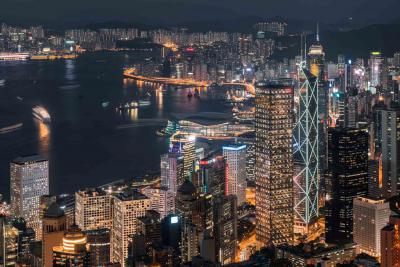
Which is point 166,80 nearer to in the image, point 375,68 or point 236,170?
point 375,68

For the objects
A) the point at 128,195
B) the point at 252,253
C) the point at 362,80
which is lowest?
the point at 252,253

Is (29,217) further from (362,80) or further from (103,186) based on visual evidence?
(362,80)

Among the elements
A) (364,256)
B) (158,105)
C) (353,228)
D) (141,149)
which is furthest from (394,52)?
(364,256)

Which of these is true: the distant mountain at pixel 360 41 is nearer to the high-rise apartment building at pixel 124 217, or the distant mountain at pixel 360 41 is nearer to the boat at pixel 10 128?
the boat at pixel 10 128

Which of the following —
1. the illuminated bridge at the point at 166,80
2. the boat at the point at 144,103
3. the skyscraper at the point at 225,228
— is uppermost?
the illuminated bridge at the point at 166,80

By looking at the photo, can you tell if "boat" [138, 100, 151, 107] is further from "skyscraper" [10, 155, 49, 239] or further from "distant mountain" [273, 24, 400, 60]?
"skyscraper" [10, 155, 49, 239]

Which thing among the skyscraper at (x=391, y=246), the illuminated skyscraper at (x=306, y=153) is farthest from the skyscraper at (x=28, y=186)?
the skyscraper at (x=391, y=246)

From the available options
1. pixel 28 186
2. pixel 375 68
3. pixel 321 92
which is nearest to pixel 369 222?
pixel 28 186
